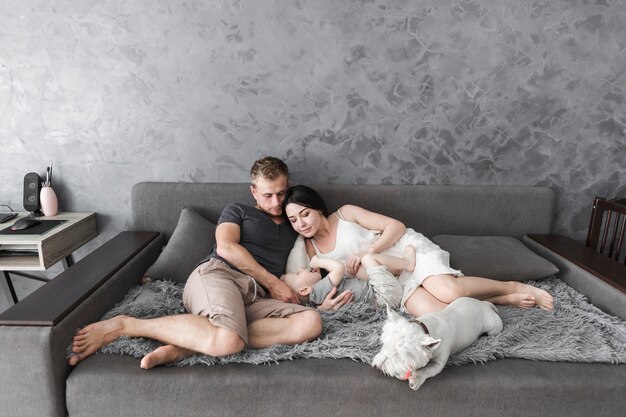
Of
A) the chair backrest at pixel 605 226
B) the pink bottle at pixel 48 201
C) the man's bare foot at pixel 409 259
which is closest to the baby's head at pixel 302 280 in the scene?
the man's bare foot at pixel 409 259

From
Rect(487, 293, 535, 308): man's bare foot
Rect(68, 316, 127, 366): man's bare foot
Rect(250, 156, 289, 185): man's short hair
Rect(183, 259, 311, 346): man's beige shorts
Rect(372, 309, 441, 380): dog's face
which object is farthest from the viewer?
Rect(250, 156, 289, 185): man's short hair

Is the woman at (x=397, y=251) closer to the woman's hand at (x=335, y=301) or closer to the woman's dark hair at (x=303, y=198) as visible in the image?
the woman's dark hair at (x=303, y=198)

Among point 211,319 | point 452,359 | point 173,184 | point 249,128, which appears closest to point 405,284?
point 452,359

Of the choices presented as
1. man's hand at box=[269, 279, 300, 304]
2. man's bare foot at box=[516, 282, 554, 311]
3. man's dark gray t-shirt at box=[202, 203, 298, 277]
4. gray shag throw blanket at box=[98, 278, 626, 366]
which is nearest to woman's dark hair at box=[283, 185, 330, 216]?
man's dark gray t-shirt at box=[202, 203, 298, 277]

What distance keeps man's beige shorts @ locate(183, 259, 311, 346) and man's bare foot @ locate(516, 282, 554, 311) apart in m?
0.96

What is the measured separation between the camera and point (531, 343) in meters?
1.50

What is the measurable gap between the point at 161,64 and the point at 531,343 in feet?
6.94

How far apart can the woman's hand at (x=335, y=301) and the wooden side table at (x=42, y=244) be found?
130 centimetres

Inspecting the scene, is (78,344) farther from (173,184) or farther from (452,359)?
(452,359)

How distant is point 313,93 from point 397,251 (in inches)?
37.2

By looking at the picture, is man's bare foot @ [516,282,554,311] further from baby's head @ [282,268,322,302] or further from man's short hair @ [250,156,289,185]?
man's short hair @ [250,156,289,185]

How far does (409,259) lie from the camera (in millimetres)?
1916

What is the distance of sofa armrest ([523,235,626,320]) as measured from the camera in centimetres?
169

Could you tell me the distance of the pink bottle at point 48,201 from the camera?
88.8 inches
